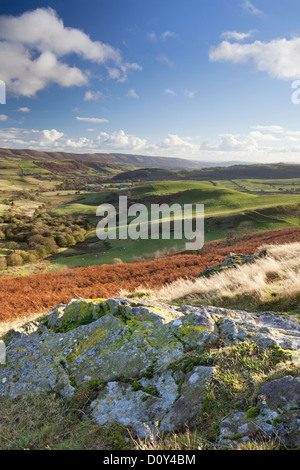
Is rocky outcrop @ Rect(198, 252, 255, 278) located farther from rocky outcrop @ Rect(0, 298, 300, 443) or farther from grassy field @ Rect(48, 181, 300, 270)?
grassy field @ Rect(48, 181, 300, 270)

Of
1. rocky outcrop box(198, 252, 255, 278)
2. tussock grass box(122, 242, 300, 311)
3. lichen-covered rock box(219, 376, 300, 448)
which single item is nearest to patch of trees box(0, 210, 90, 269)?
rocky outcrop box(198, 252, 255, 278)

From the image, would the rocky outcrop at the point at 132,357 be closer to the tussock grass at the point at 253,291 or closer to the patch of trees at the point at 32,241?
the tussock grass at the point at 253,291

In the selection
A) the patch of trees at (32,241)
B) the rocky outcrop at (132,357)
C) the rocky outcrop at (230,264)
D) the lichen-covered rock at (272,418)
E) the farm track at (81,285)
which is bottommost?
the patch of trees at (32,241)

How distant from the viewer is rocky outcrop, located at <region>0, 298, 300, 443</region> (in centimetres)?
363

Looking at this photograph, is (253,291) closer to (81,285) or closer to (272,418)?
(272,418)

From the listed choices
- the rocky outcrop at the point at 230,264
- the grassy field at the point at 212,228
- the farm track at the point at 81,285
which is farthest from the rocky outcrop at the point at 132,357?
the grassy field at the point at 212,228

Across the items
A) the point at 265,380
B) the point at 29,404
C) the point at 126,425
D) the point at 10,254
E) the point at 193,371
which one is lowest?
the point at 10,254

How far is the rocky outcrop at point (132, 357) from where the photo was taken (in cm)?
363

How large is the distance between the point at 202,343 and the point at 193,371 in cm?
68

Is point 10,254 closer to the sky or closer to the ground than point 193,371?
closer to the ground

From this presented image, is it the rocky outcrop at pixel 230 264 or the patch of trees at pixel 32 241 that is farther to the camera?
the patch of trees at pixel 32 241
